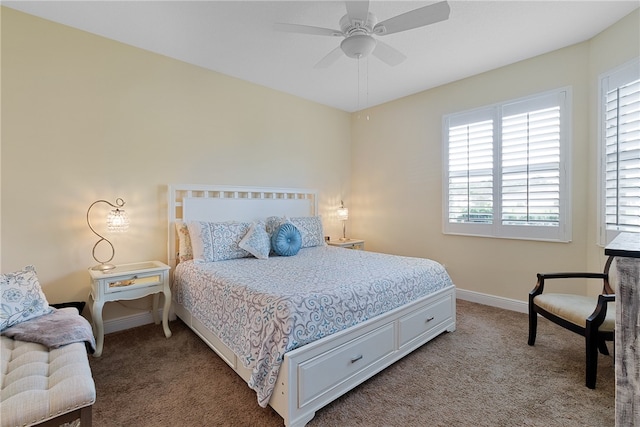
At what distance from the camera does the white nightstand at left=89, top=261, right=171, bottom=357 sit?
2316 millimetres

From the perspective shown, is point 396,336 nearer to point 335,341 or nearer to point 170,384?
point 335,341

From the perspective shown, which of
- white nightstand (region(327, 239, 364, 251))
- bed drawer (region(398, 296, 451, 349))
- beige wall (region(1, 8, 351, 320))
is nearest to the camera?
bed drawer (region(398, 296, 451, 349))

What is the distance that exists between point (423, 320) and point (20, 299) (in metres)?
2.80

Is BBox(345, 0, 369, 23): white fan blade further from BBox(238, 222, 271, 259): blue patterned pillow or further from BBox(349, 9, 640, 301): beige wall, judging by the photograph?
BBox(349, 9, 640, 301): beige wall

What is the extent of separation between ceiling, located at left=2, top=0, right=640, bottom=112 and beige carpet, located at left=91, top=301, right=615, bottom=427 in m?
2.77

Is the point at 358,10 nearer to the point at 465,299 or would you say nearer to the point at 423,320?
the point at 423,320

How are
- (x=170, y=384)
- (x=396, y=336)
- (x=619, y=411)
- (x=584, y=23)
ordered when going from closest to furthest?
(x=619, y=411)
(x=170, y=384)
(x=396, y=336)
(x=584, y=23)

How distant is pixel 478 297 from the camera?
357 centimetres

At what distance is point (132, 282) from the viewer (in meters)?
2.60

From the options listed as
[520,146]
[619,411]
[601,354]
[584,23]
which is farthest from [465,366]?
[584,23]

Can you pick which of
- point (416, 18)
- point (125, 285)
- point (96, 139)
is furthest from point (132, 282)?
point (416, 18)

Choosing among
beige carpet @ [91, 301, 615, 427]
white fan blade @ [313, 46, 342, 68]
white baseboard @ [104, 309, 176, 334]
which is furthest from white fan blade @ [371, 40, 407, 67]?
white baseboard @ [104, 309, 176, 334]

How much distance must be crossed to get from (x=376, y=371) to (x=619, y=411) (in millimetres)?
1266

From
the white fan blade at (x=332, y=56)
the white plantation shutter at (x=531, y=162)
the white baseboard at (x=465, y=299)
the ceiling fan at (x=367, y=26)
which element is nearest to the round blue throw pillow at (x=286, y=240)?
the white baseboard at (x=465, y=299)
